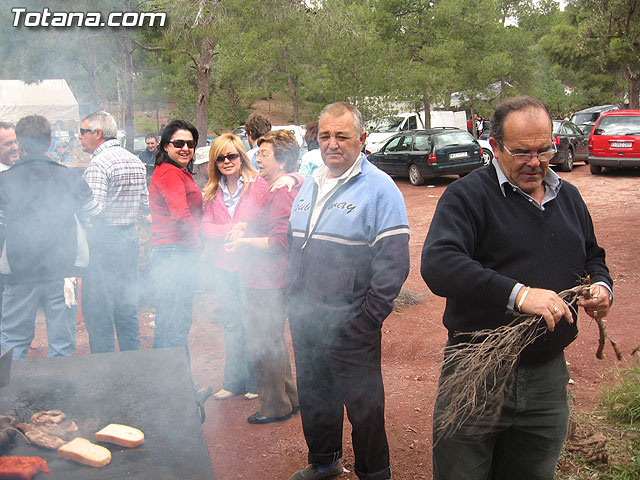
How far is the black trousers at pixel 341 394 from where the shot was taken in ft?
8.93

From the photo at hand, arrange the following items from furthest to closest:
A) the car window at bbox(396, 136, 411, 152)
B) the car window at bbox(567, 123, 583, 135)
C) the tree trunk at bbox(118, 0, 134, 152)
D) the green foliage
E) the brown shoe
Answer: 1. the car window at bbox(567, 123, 583, 135)
2. the car window at bbox(396, 136, 411, 152)
3. the tree trunk at bbox(118, 0, 134, 152)
4. the green foliage
5. the brown shoe

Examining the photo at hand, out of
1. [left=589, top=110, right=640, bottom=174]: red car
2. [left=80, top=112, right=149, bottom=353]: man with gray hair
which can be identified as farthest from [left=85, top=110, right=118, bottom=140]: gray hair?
[left=589, top=110, right=640, bottom=174]: red car

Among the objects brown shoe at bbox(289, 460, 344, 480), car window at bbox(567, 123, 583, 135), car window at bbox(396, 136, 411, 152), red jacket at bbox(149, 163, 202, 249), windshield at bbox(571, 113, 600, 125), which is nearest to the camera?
brown shoe at bbox(289, 460, 344, 480)

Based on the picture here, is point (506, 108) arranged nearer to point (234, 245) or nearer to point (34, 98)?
point (234, 245)

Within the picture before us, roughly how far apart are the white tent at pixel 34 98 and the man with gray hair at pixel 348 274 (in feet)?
10.9

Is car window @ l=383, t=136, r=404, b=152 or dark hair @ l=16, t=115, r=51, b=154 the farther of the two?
car window @ l=383, t=136, r=404, b=152

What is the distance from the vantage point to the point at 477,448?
2.10 meters

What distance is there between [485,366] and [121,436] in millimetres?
1327

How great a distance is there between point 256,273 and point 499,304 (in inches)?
75.5

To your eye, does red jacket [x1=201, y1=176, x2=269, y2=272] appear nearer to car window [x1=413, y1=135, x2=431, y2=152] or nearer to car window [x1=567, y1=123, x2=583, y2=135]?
car window [x1=413, y1=135, x2=431, y2=152]

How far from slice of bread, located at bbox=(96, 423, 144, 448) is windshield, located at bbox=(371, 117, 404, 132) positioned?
19.8 meters

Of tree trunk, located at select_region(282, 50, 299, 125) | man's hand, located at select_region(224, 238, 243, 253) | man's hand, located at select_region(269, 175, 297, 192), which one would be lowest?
man's hand, located at select_region(224, 238, 243, 253)

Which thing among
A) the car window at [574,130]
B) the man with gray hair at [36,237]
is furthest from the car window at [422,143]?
the man with gray hair at [36,237]

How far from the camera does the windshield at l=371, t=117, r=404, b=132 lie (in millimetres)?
21453
